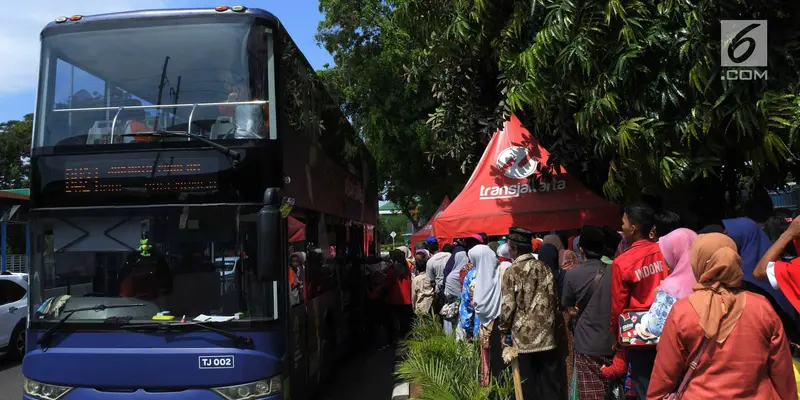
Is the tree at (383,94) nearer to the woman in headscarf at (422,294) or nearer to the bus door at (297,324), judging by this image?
the woman in headscarf at (422,294)

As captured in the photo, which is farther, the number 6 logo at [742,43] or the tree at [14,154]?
the tree at [14,154]

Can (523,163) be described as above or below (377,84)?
below

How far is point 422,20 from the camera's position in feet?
26.7

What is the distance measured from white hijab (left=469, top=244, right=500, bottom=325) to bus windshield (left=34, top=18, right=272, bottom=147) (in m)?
2.73

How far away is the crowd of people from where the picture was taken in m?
2.83

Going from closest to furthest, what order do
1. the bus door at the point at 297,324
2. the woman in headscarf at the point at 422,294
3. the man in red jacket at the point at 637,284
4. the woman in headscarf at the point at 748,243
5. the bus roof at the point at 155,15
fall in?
the man in red jacket at the point at 637,284 < the woman in headscarf at the point at 748,243 < the bus roof at the point at 155,15 < the bus door at the point at 297,324 < the woman in headscarf at the point at 422,294

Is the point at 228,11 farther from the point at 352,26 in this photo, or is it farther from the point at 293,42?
the point at 352,26

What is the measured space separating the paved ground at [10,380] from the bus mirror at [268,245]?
599 centimetres

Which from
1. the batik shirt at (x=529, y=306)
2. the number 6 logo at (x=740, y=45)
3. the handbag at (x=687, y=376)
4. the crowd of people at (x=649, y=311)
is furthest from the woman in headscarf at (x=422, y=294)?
the handbag at (x=687, y=376)

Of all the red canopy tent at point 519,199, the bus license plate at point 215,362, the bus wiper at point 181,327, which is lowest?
the bus license plate at point 215,362

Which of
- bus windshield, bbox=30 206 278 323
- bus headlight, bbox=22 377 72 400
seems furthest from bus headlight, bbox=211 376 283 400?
bus headlight, bbox=22 377 72 400

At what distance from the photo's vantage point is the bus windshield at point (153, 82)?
5.66 m

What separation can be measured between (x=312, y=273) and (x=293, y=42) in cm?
271

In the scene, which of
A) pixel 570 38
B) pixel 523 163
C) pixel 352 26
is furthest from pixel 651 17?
pixel 352 26
